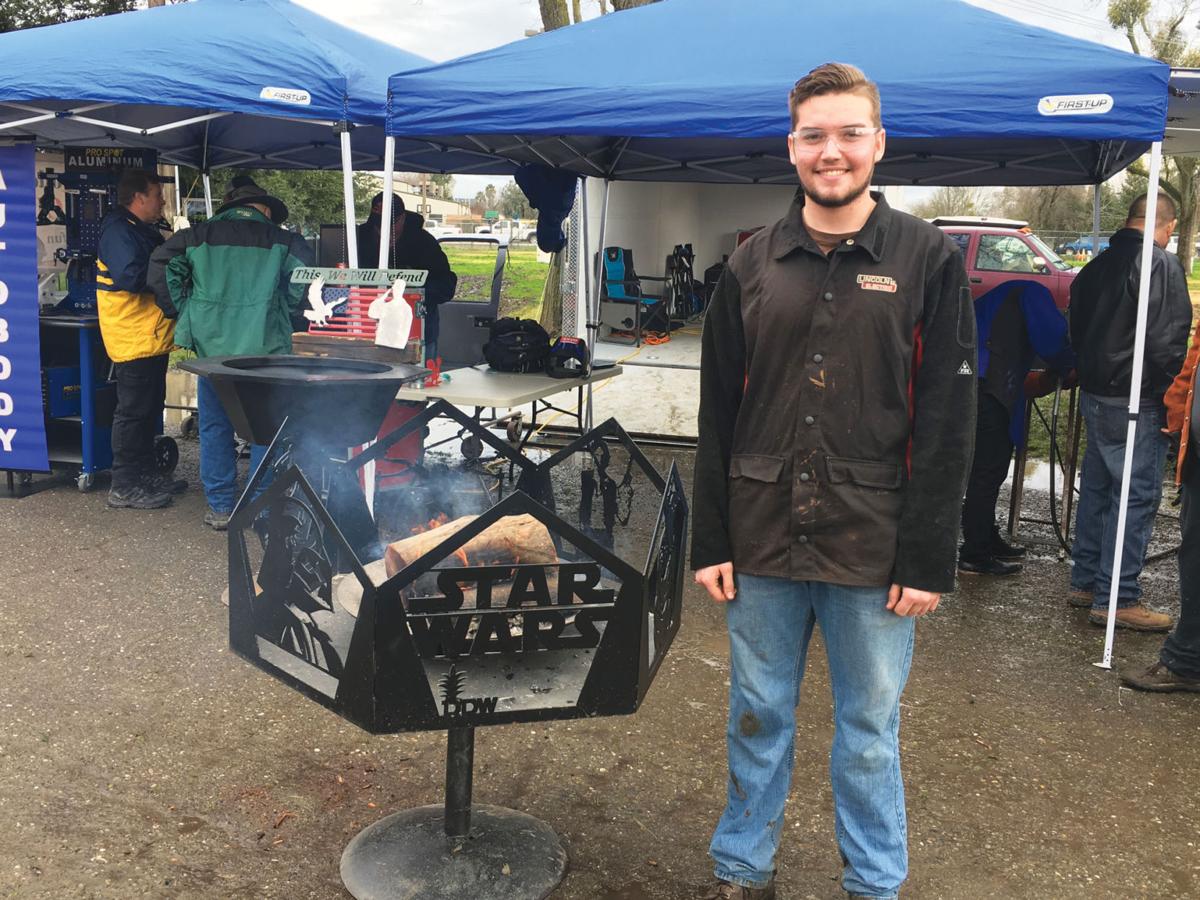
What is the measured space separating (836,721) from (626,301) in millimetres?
12303

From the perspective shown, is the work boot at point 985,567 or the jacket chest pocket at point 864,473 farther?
the work boot at point 985,567

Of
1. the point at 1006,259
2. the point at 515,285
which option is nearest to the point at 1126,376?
the point at 1006,259

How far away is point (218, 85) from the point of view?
558 centimetres

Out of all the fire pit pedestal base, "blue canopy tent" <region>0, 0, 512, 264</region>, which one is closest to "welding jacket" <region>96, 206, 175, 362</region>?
"blue canopy tent" <region>0, 0, 512, 264</region>

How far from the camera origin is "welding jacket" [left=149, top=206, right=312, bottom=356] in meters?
5.82

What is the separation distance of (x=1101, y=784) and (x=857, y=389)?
209 centimetres

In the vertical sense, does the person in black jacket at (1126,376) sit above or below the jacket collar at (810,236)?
below

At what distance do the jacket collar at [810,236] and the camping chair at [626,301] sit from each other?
11564 mm

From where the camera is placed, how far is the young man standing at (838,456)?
7.40 feet

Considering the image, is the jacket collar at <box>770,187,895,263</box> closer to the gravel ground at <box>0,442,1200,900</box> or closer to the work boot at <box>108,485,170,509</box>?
the gravel ground at <box>0,442,1200,900</box>

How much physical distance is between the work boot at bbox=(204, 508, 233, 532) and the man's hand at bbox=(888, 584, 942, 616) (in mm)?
4625

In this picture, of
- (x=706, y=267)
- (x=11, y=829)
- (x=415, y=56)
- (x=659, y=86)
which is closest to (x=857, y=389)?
(x=11, y=829)

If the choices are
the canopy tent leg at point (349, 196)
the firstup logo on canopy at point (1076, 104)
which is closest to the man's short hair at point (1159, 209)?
the firstup logo on canopy at point (1076, 104)

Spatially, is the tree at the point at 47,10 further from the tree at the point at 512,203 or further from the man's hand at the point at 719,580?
the tree at the point at 512,203
